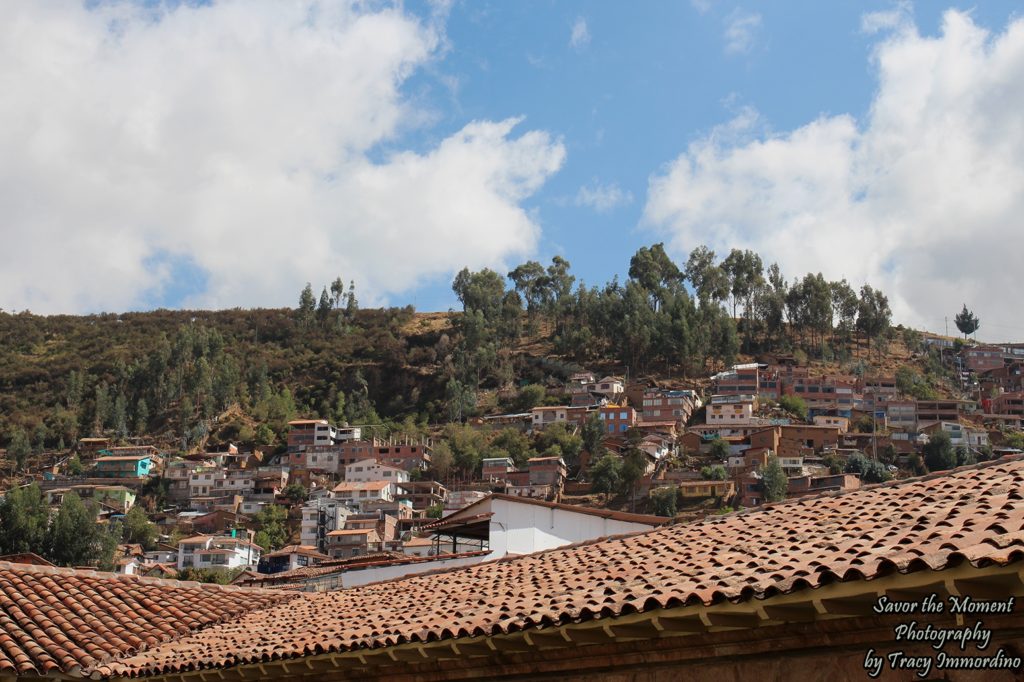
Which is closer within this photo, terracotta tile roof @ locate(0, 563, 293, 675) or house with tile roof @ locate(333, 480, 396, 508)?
terracotta tile roof @ locate(0, 563, 293, 675)

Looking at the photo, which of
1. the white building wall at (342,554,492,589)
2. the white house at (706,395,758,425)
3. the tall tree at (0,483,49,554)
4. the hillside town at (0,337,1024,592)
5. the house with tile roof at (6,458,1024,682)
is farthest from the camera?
the white house at (706,395,758,425)

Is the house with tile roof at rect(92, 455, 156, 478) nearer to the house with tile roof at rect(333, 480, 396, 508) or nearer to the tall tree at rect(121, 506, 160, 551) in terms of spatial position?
the tall tree at rect(121, 506, 160, 551)

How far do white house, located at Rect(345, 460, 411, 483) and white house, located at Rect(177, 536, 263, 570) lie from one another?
14.6 meters

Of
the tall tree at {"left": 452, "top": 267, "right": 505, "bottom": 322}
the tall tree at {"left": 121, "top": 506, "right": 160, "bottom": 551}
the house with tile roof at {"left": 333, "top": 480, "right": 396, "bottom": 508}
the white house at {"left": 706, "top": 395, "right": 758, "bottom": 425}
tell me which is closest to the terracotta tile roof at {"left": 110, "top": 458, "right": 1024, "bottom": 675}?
the tall tree at {"left": 121, "top": 506, "right": 160, "bottom": 551}

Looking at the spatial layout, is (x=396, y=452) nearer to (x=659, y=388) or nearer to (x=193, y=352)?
(x=659, y=388)

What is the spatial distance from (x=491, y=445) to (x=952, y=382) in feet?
129

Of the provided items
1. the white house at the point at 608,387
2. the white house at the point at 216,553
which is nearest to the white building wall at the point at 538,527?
the white house at the point at 216,553

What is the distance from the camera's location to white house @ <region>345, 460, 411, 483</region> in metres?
79.2

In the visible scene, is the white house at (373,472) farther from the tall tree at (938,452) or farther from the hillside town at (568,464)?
the tall tree at (938,452)

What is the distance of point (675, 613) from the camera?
198 inches

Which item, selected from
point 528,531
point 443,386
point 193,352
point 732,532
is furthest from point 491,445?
point 732,532

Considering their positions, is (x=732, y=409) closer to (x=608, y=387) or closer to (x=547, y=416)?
(x=608, y=387)

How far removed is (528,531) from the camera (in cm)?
1591

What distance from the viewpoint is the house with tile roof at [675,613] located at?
170 inches
